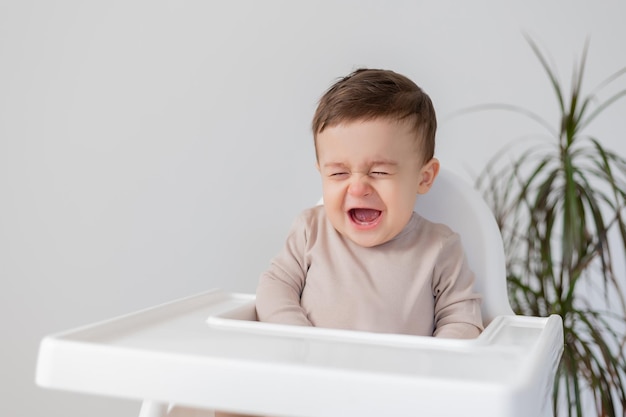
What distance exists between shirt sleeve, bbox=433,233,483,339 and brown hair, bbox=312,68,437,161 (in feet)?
0.49

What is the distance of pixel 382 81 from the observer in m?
1.10

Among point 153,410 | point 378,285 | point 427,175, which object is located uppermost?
point 427,175

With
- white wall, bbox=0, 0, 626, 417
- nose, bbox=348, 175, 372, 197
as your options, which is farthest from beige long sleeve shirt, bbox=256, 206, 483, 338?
white wall, bbox=0, 0, 626, 417

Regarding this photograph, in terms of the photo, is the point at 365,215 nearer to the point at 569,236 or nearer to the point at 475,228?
the point at 475,228

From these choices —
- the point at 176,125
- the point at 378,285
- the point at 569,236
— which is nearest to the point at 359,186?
the point at 378,285

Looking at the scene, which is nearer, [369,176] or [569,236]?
[369,176]

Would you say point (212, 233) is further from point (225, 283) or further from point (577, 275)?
point (577, 275)

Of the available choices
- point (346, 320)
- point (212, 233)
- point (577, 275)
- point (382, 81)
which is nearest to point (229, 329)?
point (346, 320)

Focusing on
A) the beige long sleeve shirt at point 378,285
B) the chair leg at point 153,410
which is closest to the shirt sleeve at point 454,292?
the beige long sleeve shirt at point 378,285

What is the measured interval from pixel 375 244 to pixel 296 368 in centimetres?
46

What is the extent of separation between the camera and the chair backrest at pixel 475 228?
114 cm

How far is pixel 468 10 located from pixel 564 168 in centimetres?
54

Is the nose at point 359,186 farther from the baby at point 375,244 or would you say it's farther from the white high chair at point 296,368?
the white high chair at point 296,368

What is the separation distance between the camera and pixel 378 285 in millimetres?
1082
